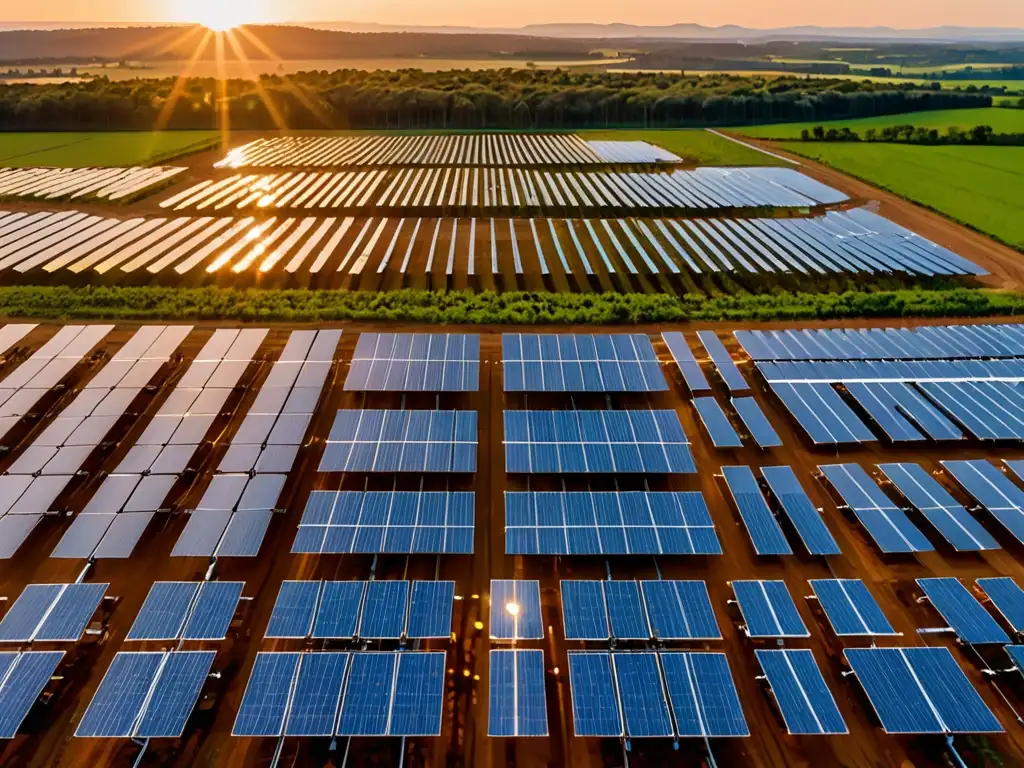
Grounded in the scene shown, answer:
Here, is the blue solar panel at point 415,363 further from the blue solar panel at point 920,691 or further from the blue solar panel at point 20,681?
the blue solar panel at point 920,691

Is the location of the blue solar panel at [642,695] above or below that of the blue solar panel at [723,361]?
below

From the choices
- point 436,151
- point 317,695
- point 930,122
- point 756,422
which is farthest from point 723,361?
point 930,122

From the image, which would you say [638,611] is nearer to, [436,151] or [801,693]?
[801,693]

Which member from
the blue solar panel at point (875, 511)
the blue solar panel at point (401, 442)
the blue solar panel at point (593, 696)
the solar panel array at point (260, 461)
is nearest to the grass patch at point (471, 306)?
the solar panel array at point (260, 461)

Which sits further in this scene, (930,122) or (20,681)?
(930,122)

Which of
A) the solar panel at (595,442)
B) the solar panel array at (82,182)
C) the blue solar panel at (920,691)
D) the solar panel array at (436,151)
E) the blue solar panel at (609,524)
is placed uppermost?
the solar panel array at (436,151)

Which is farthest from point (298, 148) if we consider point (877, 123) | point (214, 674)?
point (877, 123)

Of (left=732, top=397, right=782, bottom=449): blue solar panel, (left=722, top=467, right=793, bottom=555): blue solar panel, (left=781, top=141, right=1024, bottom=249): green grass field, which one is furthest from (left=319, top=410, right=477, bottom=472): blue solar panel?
(left=781, top=141, right=1024, bottom=249): green grass field
